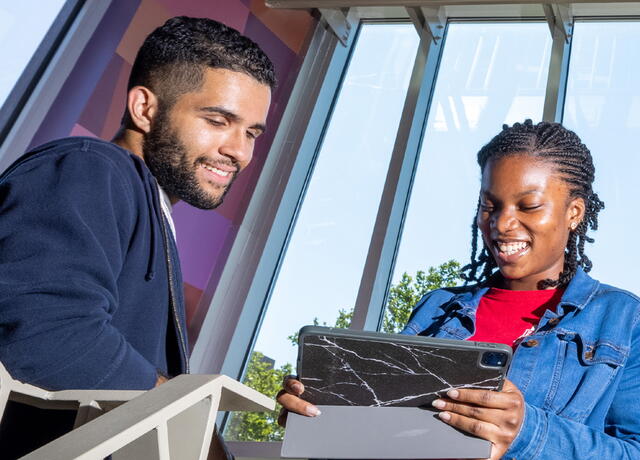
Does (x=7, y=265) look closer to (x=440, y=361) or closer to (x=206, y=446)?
(x=206, y=446)

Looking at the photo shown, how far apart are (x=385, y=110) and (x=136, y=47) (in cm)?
135

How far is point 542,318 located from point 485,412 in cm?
48

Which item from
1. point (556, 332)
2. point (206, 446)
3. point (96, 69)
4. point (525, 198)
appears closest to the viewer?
point (206, 446)

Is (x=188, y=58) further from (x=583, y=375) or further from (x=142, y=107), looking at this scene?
(x=583, y=375)

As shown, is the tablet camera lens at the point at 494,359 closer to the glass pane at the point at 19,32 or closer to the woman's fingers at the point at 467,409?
the woman's fingers at the point at 467,409

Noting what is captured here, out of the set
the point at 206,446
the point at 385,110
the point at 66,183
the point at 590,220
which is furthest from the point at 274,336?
the point at 206,446

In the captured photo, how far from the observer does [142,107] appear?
1.87 metres

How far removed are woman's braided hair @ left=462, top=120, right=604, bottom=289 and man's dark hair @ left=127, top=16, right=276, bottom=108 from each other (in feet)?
2.10

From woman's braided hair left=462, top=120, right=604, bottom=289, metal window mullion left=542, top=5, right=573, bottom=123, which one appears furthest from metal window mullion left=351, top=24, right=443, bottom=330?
woman's braided hair left=462, top=120, right=604, bottom=289

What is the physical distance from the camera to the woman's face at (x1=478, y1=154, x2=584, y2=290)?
1.79m

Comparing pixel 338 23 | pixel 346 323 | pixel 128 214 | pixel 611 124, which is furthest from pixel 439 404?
pixel 338 23

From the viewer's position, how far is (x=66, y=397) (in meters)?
1.01

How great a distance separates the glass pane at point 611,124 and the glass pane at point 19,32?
2565 mm

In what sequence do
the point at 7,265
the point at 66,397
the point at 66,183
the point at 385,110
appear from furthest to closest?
the point at 385,110 < the point at 66,183 < the point at 7,265 < the point at 66,397
